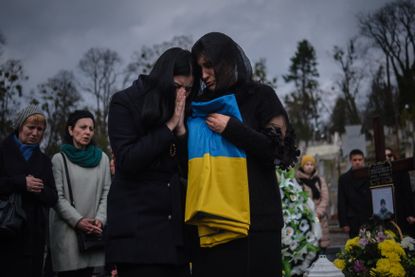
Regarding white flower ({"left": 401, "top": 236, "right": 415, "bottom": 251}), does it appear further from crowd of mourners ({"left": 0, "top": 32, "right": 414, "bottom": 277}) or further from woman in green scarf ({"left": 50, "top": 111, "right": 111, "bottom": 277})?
crowd of mourners ({"left": 0, "top": 32, "right": 414, "bottom": 277})

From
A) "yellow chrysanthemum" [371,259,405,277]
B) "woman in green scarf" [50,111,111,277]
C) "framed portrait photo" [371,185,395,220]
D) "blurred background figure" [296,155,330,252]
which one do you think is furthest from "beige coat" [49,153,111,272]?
"blurred background figure" [296,155,330,252]

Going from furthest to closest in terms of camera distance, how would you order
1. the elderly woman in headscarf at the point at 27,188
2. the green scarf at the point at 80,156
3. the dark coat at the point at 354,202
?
the dark coat at the point at 354,202 < the green scarf at the point at 80,156 < the elderly woman in headscarf at the point at 27,188

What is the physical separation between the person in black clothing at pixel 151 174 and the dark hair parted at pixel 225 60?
135 millimetres

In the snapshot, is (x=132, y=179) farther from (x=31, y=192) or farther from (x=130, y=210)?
(x=31, y=192)

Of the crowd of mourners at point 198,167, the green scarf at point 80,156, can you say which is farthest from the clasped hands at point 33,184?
the crowd of mourners at point 198,167

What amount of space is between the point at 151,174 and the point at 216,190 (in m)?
0.36

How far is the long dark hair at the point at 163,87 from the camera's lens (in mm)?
2588

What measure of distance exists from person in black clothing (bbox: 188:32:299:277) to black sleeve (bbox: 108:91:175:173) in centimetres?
23

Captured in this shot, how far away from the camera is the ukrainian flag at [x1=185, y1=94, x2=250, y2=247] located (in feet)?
7.82

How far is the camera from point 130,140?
8.53 feet

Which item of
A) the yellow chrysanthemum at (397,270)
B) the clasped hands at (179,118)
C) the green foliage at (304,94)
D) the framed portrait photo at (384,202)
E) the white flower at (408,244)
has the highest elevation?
the green foliage at (304,94)

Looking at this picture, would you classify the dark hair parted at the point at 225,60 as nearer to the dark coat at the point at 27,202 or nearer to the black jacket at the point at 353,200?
the dark coat at the point at 27,202

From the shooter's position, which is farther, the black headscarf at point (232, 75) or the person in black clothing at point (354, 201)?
the person in black clothing at point (354, 201)

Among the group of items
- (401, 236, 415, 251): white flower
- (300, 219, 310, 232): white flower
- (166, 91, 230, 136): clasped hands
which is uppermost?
(166, 91, 230, 136): clasped hands
